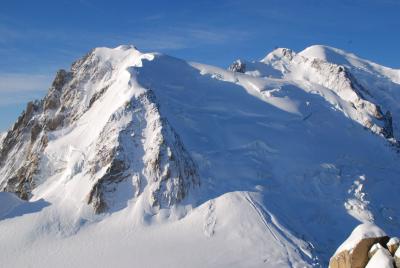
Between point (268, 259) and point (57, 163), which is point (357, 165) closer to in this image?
point (268, 259)

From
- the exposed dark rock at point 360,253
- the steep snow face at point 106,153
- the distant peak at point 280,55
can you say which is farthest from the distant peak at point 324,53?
the exposed dark rock at point 360,253

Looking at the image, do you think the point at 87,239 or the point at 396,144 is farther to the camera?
the point at 396,144

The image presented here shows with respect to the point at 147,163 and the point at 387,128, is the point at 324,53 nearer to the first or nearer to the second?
the point at 387,128

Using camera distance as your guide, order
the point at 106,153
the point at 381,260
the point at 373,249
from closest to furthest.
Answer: the point at 381,260, the point at 373,249, the point at 106,153

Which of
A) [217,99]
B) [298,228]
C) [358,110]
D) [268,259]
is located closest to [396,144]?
[358,110]

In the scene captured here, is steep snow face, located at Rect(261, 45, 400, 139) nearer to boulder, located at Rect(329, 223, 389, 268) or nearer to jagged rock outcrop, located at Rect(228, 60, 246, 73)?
jagged rock outcrop, located at Rect(228, 60, 246, 73)

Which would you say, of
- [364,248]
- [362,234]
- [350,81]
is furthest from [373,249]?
[350,81]

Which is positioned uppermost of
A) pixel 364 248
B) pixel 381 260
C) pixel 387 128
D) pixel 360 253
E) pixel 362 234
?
pixel 362 234

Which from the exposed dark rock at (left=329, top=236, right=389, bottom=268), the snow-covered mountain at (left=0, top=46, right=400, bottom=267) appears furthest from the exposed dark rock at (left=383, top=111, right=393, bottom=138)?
the exposed dark rock at (left=329, top=236, right=389, bottom=268)
